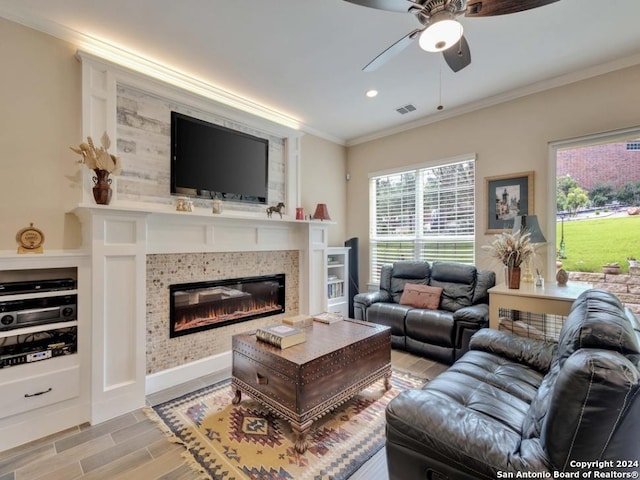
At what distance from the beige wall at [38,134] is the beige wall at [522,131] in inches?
147

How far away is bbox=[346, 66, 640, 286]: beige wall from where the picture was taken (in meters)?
2.93

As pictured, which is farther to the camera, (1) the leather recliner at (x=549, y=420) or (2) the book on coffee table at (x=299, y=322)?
(2) the book on coffee table at (x=299, y=322)

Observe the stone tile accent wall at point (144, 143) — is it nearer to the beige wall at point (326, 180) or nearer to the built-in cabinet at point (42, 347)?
the built-in cabinet at point (42, 347)

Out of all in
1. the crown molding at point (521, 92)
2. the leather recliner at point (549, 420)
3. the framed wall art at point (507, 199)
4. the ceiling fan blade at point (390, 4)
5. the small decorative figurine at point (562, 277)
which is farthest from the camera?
the framed wall art at point (507, 199)

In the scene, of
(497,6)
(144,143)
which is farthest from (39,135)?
(497,6)

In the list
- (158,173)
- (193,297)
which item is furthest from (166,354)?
(158,173)

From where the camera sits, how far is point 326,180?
4.79 meters

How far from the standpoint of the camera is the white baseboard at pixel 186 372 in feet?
8.91

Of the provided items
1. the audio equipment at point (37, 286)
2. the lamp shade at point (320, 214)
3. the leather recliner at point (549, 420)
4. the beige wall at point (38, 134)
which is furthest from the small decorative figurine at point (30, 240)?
the lamp shade at point (320, 214)

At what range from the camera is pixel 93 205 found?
87.0 inches

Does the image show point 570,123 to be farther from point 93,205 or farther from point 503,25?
point 93,205

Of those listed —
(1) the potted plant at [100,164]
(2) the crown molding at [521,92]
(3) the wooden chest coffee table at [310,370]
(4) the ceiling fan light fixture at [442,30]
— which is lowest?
(3) the wooden chest coffee table at [310,370]

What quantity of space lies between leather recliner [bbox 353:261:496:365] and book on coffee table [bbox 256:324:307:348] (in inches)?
61.5

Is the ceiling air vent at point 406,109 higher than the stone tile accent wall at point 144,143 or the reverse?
higher
